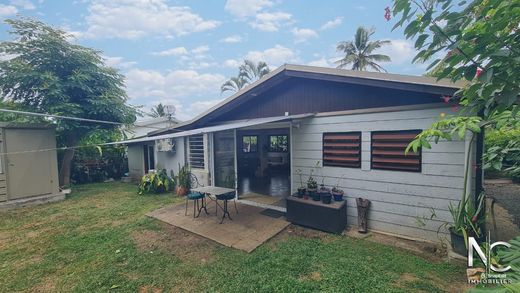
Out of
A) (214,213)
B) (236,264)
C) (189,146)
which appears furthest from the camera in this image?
(189,146)

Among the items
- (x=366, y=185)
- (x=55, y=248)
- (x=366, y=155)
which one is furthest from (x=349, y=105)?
(x=55, y=248)

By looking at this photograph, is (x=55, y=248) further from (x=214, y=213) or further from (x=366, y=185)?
(x=366, y=185)

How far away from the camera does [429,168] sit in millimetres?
3994

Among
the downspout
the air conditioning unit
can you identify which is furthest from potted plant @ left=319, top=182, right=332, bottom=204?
the air conditioning unit

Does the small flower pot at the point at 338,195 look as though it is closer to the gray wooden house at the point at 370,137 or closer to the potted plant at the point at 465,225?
the gray wooden house at the point at 370,137

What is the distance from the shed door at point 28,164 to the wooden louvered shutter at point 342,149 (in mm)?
9231

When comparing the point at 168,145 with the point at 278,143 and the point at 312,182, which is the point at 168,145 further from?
the point at 278,143

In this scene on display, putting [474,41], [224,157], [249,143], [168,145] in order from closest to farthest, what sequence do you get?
1. [474,41]
2. [224,157]
3. [168,145]
4. [249,143]

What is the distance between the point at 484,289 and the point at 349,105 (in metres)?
4.34

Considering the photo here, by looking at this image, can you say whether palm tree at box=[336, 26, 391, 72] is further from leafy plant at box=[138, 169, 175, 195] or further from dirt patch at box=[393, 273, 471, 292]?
dirt patch at box=[393, 273, 471, 292]

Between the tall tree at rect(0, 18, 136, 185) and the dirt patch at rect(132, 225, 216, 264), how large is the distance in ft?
22.5

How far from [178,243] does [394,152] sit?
178 inches

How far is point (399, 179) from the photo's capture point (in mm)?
4293

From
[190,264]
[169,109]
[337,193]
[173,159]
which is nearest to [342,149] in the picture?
[337,193]
